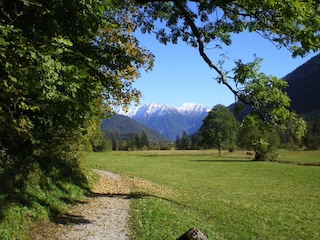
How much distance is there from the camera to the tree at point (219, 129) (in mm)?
89688

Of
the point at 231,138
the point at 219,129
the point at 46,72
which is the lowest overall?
the point at 46,72

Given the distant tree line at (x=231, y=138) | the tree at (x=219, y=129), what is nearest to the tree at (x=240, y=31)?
the distant tree line at (x=231, y=138)

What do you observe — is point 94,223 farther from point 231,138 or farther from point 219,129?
point 231,138

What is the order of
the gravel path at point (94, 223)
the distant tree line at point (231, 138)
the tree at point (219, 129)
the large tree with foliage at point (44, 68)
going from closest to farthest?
the large tree with foliage at point (44, 68) → the gravel path at point (94, 223) → the distant tree line at point (231, 138) → the tree at point (219, 129)

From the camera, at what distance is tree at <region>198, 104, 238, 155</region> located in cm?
8969

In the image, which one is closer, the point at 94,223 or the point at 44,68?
the point at 44,68

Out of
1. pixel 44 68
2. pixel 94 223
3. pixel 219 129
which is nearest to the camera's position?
pixel 44 68

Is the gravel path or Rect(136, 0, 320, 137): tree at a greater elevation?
Rect(136, 0, 320, 137): tree

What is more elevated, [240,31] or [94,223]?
[240,31]

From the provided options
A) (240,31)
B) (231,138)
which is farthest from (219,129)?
(240,31)

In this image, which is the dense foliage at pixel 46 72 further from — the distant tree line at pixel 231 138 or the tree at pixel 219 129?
the tree at pixel 219 129

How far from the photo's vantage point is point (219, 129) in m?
90.1

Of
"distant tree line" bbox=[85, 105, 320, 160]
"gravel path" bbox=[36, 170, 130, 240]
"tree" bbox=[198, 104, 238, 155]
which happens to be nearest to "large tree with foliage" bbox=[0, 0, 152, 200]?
"gravel path" bbox=[36, 170, 130, 240]

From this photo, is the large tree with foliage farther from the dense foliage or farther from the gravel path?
the gravel path
